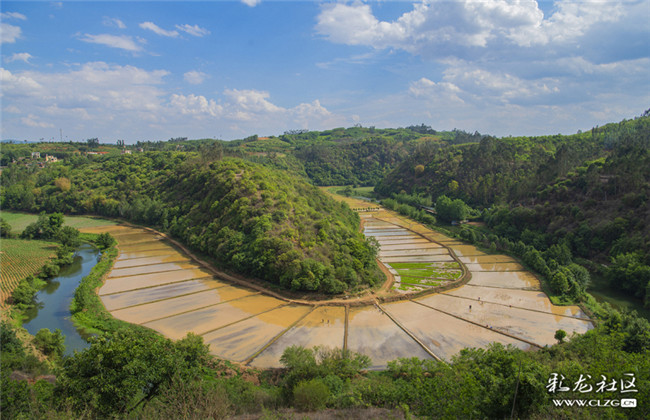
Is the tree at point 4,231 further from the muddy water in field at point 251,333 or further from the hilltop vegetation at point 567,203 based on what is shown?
the hilltop vegetation at point 567,203

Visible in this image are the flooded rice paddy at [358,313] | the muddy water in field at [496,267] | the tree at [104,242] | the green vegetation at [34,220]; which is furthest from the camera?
the green vegetation at [34,220]

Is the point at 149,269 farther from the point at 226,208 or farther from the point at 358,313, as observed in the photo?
the point at 358,313

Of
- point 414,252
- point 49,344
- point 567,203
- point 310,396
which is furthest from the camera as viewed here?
point 567,203

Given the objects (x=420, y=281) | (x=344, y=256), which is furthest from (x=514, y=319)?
(x=344, y=256)

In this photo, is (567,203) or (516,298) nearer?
(516,298)

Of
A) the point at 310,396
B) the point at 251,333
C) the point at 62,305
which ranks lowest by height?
the point at 62,305

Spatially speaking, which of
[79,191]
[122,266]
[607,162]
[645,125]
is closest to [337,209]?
[122,266]

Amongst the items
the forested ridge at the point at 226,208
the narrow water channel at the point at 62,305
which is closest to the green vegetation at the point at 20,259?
the narrow water channel at the point at 62,305
